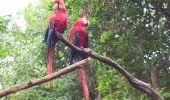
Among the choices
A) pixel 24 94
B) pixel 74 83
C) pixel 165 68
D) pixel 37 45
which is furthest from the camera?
pixel 37 45

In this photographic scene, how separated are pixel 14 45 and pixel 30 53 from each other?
111cm

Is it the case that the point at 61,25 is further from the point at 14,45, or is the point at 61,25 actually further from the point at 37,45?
the point at 14,45

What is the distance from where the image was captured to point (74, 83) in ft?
32.0

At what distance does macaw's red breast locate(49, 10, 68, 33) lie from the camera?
3.18 m

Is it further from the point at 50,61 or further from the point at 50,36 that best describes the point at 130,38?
the point at 50,61

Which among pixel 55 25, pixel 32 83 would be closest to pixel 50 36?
pixel 55 25

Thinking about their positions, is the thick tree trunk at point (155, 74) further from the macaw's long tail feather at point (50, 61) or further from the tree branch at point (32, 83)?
the tree branch at point (32, 83)

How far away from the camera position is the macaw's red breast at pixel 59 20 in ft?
10.4

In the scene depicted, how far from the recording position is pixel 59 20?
3213 mm

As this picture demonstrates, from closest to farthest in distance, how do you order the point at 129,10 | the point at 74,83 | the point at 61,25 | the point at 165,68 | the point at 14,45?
the point at 61,25 → the point at 129,10 → the point at 165,68 → the point at 74,83 → the point at 14,45

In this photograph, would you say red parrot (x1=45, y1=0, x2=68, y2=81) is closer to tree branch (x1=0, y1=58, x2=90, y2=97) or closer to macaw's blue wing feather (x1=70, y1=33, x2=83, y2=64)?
macaw's blue wing feather (x1=70, y1=33, x2=83, y2=64)

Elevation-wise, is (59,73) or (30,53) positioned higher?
(30,53)

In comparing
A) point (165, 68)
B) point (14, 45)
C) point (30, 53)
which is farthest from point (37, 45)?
point (165, 68)

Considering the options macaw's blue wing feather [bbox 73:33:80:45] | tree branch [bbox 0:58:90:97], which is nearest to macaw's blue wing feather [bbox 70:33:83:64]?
macaw's blue wing feather [bbox 73:33:80:45]
